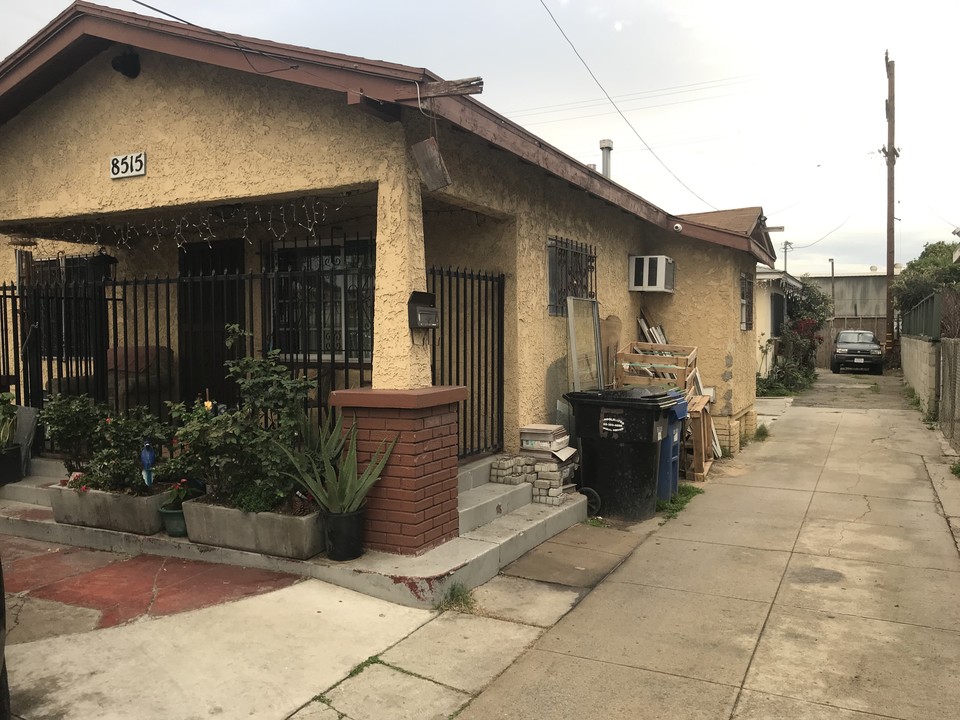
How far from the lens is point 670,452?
752cm

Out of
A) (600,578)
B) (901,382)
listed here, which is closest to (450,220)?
(600,578)

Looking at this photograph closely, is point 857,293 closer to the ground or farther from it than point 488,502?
farther from it

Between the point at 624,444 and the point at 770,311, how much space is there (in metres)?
15.8

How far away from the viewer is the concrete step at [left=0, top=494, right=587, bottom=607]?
4656 millimetres

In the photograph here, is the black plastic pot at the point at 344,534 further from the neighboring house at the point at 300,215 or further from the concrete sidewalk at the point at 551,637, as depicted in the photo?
the neighboring house at the point at 300,215

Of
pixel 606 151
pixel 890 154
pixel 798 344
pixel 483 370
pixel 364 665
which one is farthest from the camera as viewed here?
pixel 890 154

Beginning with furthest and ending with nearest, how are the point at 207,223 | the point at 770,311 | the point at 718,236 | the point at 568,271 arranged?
the point at 770,311 < the point at 718,236 < the point at 568,271 < the point at 207,223

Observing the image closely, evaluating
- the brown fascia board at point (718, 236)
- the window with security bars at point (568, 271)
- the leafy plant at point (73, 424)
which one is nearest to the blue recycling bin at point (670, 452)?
the window with security bars at point (568, 271)

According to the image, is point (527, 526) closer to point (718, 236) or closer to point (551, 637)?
point (551, 637)

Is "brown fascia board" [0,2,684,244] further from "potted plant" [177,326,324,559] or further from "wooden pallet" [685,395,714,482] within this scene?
"wooden pallet" [685,395,714,482]

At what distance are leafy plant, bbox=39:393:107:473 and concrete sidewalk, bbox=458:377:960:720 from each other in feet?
14.3

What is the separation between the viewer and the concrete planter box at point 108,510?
5.55 m

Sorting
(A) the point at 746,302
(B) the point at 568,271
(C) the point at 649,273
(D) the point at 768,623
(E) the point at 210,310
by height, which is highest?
(C) the point at 649,273

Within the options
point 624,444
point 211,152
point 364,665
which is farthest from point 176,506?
point 624,444
